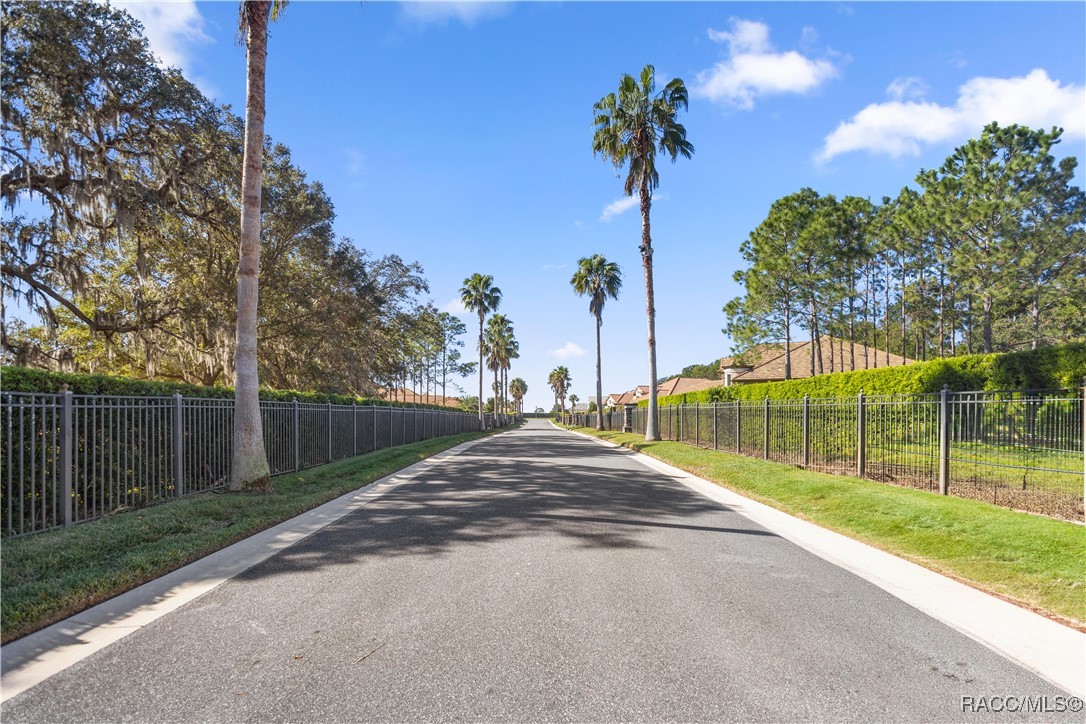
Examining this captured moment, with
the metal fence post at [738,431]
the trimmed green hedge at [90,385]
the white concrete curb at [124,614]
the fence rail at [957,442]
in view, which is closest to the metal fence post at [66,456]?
the trimmed green hedge at [90,385]

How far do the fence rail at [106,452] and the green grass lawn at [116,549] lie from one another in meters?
0.42

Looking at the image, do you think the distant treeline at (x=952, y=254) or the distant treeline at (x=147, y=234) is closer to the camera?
the distant treeline at (x=147, y=234)

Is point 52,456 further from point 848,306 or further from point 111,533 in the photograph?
point 848,306

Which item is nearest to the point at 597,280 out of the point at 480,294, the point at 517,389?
the point at 480,294

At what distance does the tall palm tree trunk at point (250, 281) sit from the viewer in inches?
400

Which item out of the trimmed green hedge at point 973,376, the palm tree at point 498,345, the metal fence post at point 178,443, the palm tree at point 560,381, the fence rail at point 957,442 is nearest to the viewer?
the fence rail at point 957,442

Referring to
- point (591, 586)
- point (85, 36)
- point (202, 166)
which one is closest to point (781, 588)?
point (591, 586)

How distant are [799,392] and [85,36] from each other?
2159 cm

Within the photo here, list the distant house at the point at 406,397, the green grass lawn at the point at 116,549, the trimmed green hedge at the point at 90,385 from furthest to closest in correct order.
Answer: the distant house at the point at 406,397 → the trimmed green hedge at the point at 90,385 → the green grass lawn at the point at 116,549

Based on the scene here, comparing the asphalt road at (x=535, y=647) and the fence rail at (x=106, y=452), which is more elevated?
the fence rail at (x=106, y=452)

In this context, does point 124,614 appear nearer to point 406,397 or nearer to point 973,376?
point 973,376

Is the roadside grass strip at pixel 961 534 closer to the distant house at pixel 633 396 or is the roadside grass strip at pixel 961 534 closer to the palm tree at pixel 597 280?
the palm tree at pixel 597 280

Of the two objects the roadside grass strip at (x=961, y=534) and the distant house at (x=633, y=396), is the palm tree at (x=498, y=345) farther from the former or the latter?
the roadside grass strip at (x=961, y=534)

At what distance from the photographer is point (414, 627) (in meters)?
4.02
